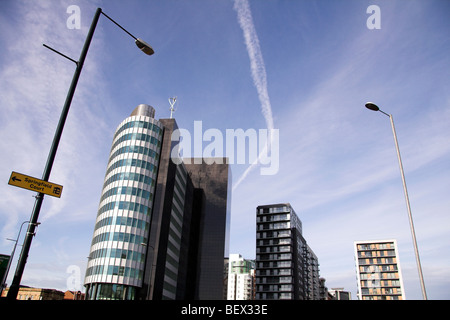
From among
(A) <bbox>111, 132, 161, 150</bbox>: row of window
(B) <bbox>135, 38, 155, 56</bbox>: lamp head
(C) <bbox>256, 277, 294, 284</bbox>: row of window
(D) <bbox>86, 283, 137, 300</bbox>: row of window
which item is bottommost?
(D) <bbox>86, 283, 137, 300</bbox>: row of window

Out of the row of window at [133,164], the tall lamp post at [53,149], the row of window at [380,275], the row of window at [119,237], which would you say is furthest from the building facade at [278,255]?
the tall lamp post at [53,149]

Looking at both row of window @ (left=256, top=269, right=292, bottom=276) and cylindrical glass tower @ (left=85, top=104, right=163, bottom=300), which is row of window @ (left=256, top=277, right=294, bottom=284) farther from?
cylindrical glass tower @ (left=85, top=104, right=163, bottom=300)

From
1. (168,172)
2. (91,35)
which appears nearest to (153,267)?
(168,172)

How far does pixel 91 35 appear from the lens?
1068 cm

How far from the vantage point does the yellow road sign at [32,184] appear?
332 inches

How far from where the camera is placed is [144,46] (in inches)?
470

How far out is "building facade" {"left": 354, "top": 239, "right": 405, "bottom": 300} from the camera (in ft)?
387

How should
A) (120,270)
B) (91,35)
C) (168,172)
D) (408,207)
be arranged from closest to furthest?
1. (91,35)
2. (408,207)
3. (120,270)
4. (168,172)

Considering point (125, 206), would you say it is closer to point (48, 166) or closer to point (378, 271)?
point (48, 166)

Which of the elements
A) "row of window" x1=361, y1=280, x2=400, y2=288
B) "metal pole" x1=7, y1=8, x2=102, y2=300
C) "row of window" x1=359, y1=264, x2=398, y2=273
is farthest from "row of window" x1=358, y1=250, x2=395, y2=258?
"metal pole" x1=7, y1=8, x2=102, y2=300

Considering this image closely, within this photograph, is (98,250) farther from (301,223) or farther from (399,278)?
(399,278)

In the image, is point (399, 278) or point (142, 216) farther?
point (399, 278)
